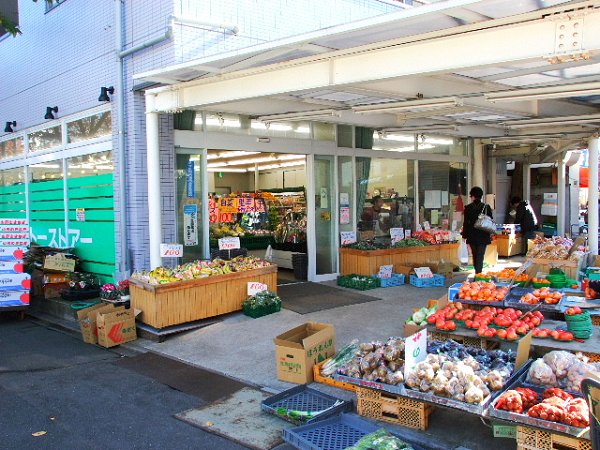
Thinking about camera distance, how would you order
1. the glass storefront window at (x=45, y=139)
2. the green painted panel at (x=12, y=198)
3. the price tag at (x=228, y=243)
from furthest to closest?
1. the green painted panel at (x=12, y=198)
2. the glass storefront window at (x=45, y=139)
3. the price tag at (x=228, y=243)

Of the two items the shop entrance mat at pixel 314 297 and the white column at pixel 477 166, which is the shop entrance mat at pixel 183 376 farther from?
the white column at pixel 477 166

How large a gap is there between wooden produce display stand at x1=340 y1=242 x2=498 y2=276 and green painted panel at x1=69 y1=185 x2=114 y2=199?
5104mm

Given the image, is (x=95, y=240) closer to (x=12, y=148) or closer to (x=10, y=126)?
(x=10, y=126)

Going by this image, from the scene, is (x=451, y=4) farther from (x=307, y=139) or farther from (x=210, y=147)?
(x=307, y=139)

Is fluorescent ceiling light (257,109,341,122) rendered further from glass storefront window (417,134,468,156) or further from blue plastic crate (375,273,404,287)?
glass storefront window (417,134,468,156)

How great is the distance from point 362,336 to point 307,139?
5167mm

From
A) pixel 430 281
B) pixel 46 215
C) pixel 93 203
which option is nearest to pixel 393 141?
pixel 430 281

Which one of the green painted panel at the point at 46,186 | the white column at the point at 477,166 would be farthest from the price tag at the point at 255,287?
the white column at the point at 477,166

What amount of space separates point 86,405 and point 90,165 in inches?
255

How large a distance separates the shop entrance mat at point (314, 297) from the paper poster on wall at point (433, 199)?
4.60m

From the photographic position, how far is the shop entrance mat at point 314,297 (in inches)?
365

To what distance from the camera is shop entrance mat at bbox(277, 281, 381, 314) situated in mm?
9269

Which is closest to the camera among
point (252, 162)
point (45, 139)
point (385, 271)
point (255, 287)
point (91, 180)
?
point (255, 287)

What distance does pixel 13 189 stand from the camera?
14570mm
